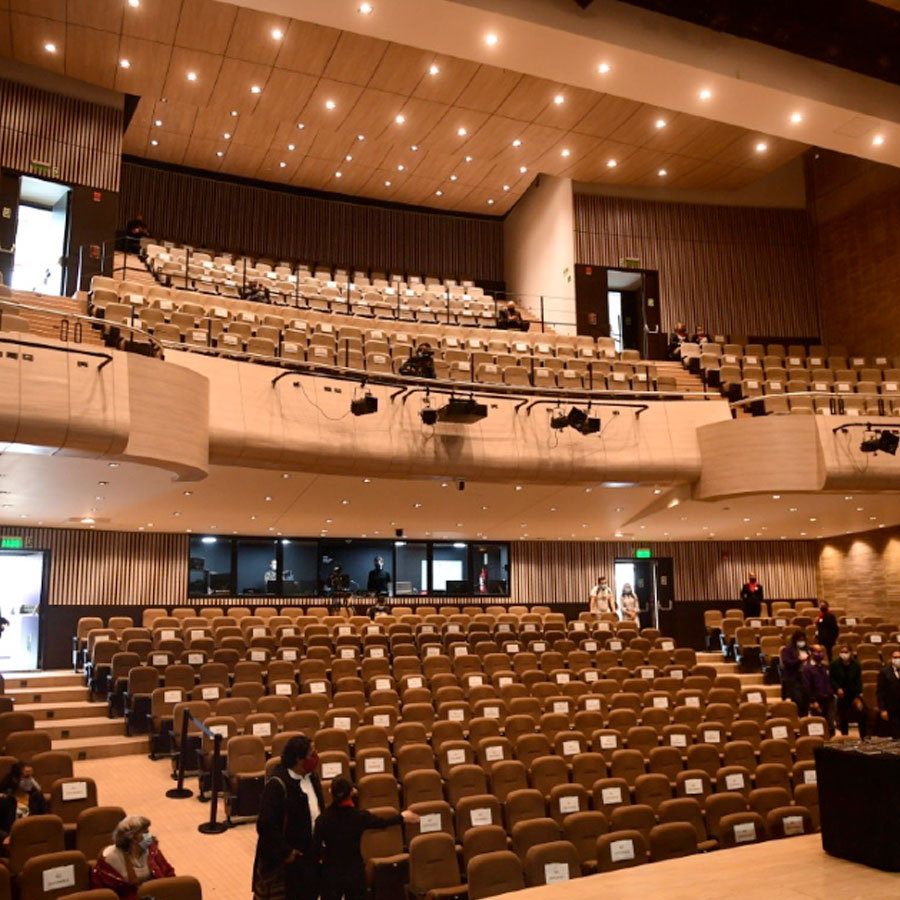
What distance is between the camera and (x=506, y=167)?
17.9 meters

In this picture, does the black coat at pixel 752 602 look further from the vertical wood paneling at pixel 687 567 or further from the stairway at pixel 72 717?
→ the stairway at pixel 72 717

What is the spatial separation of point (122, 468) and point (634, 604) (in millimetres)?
9109

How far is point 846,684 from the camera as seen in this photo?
35.7 ft

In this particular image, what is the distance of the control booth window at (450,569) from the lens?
17.3 m

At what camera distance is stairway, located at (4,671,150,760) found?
9.04 m

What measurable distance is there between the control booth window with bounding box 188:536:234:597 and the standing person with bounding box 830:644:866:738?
9.78 m

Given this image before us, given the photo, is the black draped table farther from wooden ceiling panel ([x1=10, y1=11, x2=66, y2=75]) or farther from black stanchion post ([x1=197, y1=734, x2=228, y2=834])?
wooden ceiling panel ([x1=10, y1=11, x2=66, y2=75])

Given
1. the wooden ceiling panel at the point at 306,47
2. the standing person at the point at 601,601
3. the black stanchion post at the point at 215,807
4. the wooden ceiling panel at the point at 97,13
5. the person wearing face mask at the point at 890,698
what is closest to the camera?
the black stanchion post at the point at 215,807

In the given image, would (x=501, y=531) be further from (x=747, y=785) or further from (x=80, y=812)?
(x=80, y=812)

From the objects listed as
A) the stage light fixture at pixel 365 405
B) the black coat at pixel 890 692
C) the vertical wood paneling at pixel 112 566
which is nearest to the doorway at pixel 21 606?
→ the vertical wood paneling at pixel 112 566

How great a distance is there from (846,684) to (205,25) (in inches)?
483

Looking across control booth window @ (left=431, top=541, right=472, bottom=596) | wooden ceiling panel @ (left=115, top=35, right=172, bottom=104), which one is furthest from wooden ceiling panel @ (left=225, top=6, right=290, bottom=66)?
control booth window @ (left=431, top=541, right=472, bottom=596)

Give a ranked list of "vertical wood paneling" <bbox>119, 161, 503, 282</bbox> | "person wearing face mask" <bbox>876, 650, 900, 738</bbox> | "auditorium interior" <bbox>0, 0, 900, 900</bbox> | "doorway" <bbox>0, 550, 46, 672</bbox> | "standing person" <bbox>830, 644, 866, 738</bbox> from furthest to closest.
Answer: "vertical wood paneling" <bbox>119, 161, 503, 282</bbox> < "doorway" <bbox>0, 550, 46, 672</bbox> < "standing person" <bbox>830, 644, 866, 738</bbox> < "person wearing face mask" <bbox>876, 650, 900, 738</bbox> < "auditorium interior" <bbox>0, 0, 900, 900</bbox>

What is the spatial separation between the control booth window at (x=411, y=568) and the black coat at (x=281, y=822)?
1239 cm
